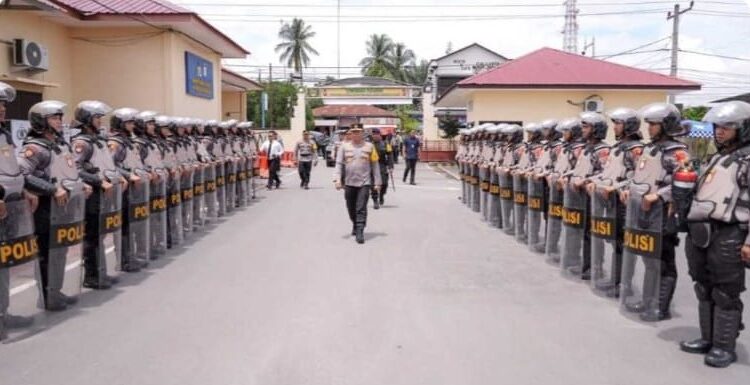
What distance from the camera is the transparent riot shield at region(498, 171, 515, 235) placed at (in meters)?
11.9

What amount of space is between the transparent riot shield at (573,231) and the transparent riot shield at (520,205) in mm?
2520

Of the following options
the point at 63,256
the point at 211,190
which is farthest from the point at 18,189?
the point at 211,190

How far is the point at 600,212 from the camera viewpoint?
738cm

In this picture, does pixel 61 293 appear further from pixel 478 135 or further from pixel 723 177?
pixel 478 135

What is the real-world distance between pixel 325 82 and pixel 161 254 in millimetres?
67714

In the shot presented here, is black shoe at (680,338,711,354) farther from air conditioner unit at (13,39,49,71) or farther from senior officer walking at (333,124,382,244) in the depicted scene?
air conditioner unit at (13,39,49,71)

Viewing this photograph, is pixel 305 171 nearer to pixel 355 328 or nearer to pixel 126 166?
pixel 126 166

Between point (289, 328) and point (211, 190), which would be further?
point (211, 190)

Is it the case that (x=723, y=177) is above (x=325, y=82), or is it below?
below

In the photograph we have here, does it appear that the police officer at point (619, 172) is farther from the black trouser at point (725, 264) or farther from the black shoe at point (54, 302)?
the black shoe at point (54, 302)

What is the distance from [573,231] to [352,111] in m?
52.3

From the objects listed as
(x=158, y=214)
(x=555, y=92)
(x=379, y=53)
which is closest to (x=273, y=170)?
(x=555, y=92)

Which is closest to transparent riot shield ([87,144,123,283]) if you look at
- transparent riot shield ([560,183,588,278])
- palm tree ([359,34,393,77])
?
transparent riot shield ([560,183,588,278])

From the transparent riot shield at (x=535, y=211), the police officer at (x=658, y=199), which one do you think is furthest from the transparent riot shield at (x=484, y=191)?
the police officer at (x=658, y=199)
